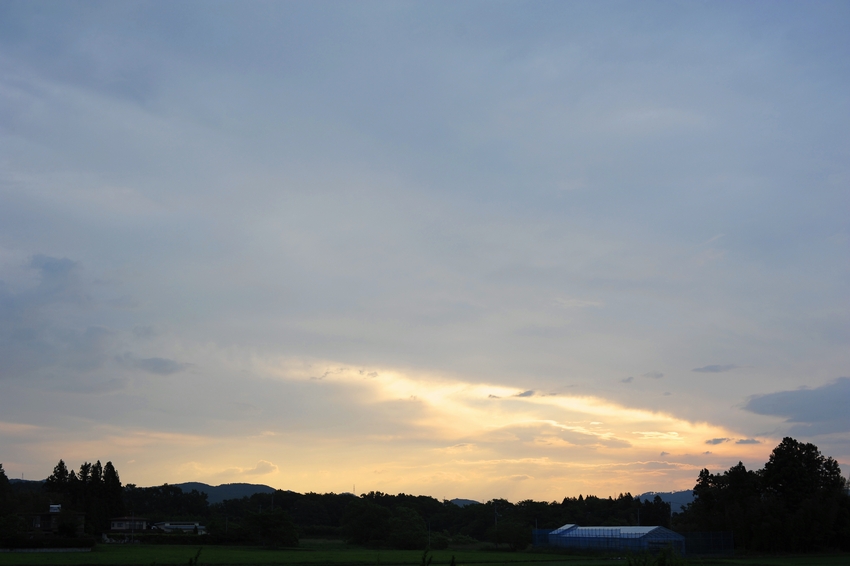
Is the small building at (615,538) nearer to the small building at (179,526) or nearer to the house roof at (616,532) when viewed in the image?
the house roof at (616,532)

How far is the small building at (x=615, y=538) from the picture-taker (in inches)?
3039

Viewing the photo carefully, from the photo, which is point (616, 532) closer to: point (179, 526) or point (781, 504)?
point (781, 504)

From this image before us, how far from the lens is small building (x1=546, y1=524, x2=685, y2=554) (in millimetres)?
77188

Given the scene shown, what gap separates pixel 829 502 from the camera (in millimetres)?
87312

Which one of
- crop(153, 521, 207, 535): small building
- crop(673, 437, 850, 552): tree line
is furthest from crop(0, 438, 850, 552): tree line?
crop(153, 521, 207, 535): small building

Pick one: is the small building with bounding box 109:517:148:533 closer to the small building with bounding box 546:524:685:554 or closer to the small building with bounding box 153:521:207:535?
the small building with bounding box 153:521:207:535

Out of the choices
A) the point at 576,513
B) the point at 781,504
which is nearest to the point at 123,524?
the point at 576,513

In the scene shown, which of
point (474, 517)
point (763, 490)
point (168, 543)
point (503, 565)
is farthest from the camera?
point (474, 517)

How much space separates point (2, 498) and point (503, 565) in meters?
78.5

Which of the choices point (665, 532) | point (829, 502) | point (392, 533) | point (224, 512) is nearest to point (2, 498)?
point (392, 533)

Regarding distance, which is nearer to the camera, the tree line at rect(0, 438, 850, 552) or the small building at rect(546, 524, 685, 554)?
the small building at rect(546, 524, 685, 554)

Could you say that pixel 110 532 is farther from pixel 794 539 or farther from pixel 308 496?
pixel 794 539

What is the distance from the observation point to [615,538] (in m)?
81.9

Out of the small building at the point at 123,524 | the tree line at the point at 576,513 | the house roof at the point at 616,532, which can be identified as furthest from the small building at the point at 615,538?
the small building at the point at 123,524
